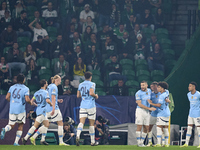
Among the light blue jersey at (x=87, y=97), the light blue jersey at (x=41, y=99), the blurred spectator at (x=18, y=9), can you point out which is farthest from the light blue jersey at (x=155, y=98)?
the blurred spectator at (x=18, y=9)

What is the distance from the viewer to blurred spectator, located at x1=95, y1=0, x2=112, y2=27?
20.4m

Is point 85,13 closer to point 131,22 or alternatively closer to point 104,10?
point 104,10

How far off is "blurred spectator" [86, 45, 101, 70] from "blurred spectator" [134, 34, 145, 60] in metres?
1.74

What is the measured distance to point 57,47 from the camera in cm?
1922

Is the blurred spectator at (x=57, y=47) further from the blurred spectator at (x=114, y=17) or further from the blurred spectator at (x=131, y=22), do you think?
the blurred spectator at (x=131, y=22)

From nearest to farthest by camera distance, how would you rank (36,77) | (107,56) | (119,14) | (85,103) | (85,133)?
1. (85,103)
2. (85,133)
3. (36,77)
4. (107,56)
5. (119,14)

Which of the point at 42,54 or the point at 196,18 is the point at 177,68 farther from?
the point at 42,54

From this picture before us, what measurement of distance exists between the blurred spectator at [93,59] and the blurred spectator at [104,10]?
74.4 inches

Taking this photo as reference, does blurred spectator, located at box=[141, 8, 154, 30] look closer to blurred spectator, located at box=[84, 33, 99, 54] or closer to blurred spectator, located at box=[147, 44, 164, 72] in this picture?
blurred spectator, located at box=[147, 44, 164, 72]

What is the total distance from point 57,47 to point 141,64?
389 cm

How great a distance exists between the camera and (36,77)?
58.7 feet

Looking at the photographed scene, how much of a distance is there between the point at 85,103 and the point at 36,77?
6788 mm

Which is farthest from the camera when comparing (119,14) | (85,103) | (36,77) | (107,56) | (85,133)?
(119,14)

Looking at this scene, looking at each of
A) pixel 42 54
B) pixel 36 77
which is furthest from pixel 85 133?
pixel 42 54
